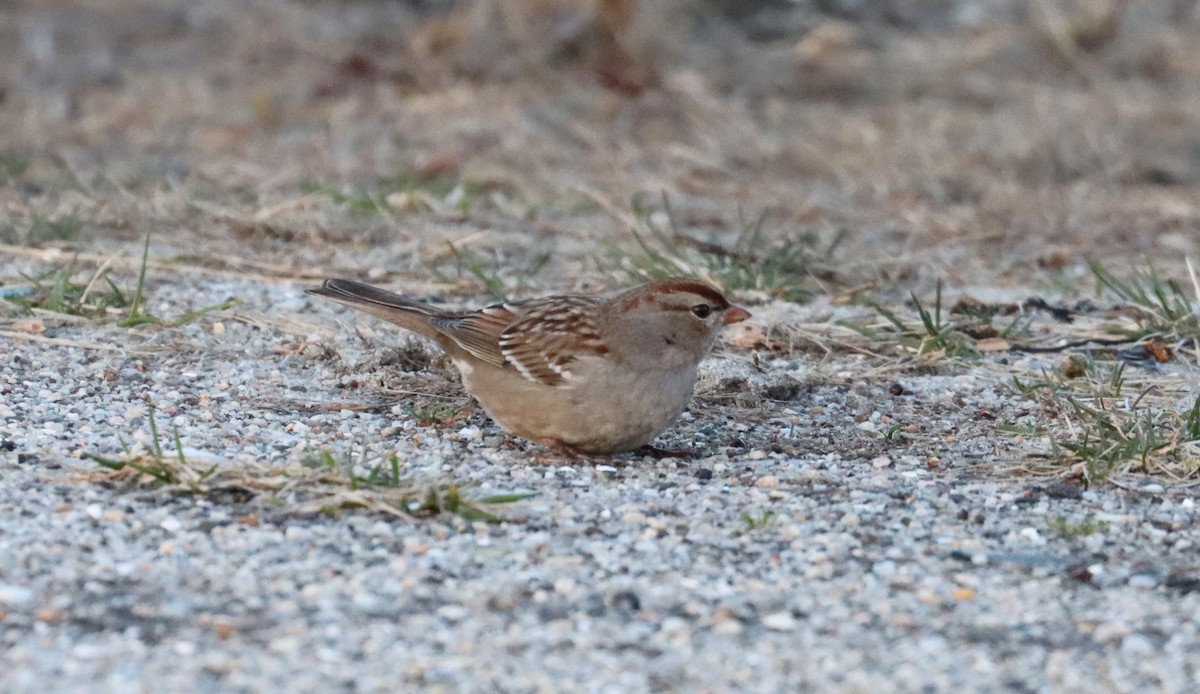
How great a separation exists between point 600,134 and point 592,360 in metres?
→ 5.98

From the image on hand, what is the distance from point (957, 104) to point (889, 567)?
826 centimetres

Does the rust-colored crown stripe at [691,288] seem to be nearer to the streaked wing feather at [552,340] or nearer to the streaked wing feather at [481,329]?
the streaked wing feather at [552,340]

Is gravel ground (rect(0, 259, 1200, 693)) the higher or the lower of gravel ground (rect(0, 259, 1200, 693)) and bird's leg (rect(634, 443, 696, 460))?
the higher

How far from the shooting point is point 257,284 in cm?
721

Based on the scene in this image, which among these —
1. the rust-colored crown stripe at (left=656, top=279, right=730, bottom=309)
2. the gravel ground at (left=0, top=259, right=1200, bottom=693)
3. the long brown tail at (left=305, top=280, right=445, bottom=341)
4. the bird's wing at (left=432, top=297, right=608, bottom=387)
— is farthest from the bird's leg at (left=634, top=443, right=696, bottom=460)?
the long brown tail at (left=305, top=280, right=445, bottom=341)

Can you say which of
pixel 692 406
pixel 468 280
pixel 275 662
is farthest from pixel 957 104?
pixel 275 662

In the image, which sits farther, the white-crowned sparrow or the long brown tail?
the long brown tail

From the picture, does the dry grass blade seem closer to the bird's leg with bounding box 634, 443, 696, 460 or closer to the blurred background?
the bird's leg with bounding box 634, 443, 696, 460

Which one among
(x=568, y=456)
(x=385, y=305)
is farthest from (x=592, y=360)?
(x=385, y=305)

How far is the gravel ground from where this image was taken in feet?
11.6

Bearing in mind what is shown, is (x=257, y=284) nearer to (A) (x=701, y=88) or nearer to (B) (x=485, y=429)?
(B) (x=485, y=429)

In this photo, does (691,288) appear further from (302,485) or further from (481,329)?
(302,485)

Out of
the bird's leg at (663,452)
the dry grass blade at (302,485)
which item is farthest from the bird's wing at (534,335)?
the dry grass blade at (302,485)

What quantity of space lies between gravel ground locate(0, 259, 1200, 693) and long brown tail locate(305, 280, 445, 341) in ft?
0.86
